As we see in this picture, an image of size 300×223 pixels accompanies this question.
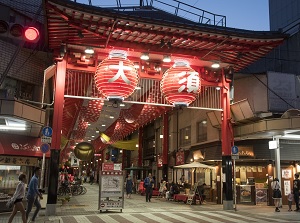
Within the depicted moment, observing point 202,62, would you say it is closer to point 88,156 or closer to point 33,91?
point 33,91

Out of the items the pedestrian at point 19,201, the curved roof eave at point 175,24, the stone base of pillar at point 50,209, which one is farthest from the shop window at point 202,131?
the pedestrian at point 19,201

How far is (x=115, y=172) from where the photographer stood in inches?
664

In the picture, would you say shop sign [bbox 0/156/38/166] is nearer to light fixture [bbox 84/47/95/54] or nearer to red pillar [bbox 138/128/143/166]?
light fixture [bbox 84/47/95/54]

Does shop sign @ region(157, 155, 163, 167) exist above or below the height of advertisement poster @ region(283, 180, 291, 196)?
above

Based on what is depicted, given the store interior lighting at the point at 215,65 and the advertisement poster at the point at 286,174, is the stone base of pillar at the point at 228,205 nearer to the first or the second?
the advertisement poster at the point at 286,174

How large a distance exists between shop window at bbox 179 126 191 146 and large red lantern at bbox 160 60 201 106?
48.1ft

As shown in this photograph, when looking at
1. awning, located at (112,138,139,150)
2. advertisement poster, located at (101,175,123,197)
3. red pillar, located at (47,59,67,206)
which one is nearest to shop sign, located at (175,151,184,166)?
awning, located at (112,138,139,150)

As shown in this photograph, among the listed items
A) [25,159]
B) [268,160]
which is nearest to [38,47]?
[25,159]

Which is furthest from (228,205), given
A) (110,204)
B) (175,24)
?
(175,24)

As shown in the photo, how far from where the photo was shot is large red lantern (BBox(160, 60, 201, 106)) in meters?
14.2

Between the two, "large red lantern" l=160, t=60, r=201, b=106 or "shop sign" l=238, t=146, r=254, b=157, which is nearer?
"large red lantern" l=160, t=60, r=201, b=106

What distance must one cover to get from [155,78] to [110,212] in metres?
7.28

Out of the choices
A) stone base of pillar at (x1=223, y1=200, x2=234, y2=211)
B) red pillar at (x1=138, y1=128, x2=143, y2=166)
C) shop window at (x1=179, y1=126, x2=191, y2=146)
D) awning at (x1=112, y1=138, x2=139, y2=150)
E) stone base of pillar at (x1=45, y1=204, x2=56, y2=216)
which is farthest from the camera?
red pillar at (x1=138, y1=128, x2=143, y2=166)

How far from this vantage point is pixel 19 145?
53.3 ft
